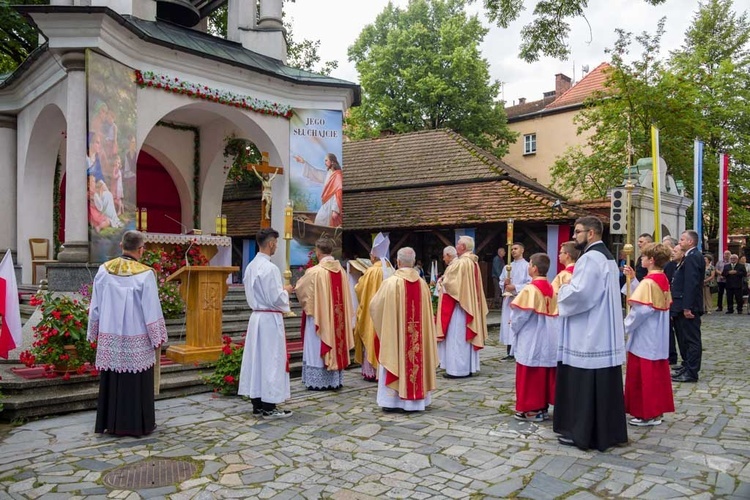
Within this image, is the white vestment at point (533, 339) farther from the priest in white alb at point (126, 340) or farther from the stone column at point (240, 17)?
the stone column at point (240, 17)

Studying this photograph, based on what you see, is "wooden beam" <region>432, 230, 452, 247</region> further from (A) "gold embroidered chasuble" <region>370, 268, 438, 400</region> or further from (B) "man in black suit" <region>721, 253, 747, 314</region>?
(A) "gold embroidered chasuble" <region>370, 268, 438, 400</region>

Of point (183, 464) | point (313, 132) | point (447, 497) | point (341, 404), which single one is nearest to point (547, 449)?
point (447, 497)

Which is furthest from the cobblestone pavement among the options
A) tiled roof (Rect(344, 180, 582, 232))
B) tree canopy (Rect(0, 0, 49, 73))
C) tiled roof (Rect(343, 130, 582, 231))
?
tree canopy (Rect(0, 0, 49, 73))

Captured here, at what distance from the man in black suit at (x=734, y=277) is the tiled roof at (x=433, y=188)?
201 inches

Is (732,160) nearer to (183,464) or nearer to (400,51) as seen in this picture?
(400,51)

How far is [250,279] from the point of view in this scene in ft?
20.5

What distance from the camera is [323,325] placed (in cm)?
743

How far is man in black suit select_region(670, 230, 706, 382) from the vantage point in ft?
26.0

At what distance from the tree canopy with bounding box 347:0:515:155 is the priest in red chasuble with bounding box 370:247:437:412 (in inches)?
856

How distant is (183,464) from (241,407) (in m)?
1.86

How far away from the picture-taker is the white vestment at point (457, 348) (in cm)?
848

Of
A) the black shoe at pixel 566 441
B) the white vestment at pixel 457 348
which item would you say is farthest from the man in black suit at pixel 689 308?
the black shoe at pixel 566 441

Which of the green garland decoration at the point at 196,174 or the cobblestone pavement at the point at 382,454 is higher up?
the green garland decoration at the point at 196,174

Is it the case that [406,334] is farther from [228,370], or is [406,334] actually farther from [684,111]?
[684,111]
